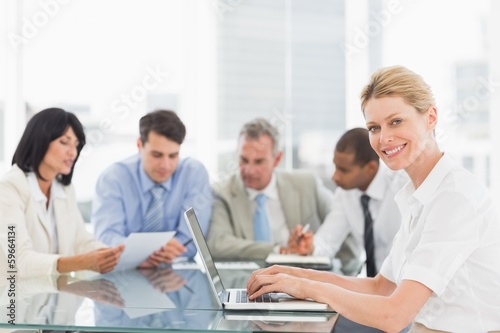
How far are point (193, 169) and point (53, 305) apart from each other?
1679 millimetres

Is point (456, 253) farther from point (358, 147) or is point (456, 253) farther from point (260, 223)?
point (260, 223)

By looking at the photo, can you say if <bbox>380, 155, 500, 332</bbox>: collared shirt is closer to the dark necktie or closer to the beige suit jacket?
the dark necktie

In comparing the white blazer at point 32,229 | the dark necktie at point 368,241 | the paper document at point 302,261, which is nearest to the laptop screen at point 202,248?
the white blazer at point 32,229

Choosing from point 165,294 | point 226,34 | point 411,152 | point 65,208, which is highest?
point 226,34

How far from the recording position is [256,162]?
3627 mm

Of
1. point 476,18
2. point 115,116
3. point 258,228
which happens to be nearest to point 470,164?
point 476,18

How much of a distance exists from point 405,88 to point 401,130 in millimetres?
112

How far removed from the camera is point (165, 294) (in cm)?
221

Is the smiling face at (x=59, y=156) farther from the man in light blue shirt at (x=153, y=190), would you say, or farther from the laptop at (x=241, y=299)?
the laptop at (x=241, y=299)

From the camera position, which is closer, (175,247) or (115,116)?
(175,247)

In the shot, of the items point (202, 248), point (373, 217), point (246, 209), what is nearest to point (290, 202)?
point (246, 209)

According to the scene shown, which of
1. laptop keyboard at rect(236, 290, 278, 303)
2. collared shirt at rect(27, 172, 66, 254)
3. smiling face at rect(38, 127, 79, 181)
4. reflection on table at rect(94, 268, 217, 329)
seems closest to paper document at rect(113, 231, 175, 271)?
reflection on table at rect(94, 268, 217, 329)

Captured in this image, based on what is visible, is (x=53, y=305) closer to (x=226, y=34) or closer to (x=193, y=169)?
(x=193, y=169)

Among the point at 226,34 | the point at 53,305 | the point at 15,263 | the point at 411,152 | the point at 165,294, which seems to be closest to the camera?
the point at 411,152
